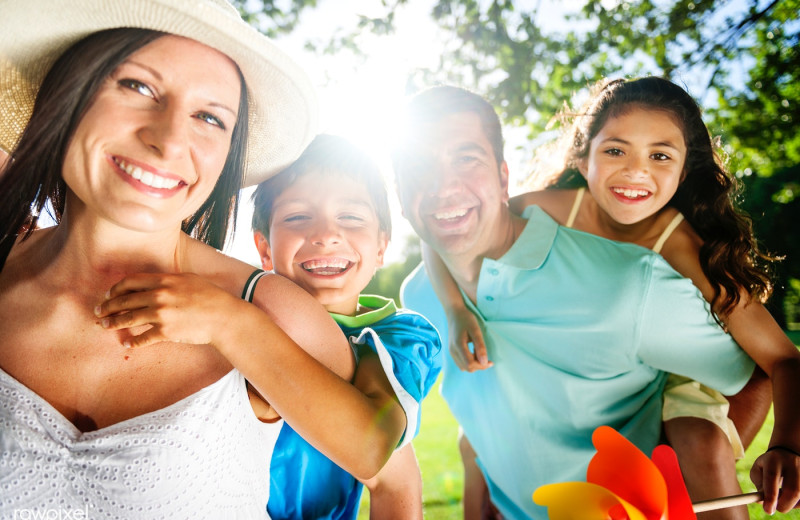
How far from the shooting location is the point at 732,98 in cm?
531

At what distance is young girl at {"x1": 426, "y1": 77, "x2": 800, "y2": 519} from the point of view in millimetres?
2064

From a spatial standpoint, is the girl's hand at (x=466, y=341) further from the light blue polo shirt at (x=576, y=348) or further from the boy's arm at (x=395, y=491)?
the boy's arm at (x=395, y=491)

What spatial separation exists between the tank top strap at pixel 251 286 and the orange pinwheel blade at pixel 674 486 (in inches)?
46.5

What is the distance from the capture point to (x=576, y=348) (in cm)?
231

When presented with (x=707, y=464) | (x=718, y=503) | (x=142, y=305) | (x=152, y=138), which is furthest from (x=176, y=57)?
(x=707, y=464)

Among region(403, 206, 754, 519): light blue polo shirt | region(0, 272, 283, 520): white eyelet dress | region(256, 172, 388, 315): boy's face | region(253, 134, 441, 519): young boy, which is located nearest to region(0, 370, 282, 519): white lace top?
region(0, 272, 283, 520): white eyelet dress

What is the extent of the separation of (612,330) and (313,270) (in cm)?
125

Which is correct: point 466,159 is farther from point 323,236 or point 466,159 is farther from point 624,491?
point 624,491

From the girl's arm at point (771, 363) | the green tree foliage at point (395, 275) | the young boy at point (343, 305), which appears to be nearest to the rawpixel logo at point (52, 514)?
the young boy at point (343, 305)

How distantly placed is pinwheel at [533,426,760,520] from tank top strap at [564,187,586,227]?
4.04 ft

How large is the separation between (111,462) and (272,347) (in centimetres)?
42

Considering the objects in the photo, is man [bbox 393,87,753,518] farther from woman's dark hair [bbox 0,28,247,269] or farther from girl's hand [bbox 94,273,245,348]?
girl's hand [bbox 94,273,245,348]

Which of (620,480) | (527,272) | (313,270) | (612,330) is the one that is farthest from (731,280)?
(313,270)

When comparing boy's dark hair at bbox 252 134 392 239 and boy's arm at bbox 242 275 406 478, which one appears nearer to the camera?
boy's arm at bbox 242 275 406 478
